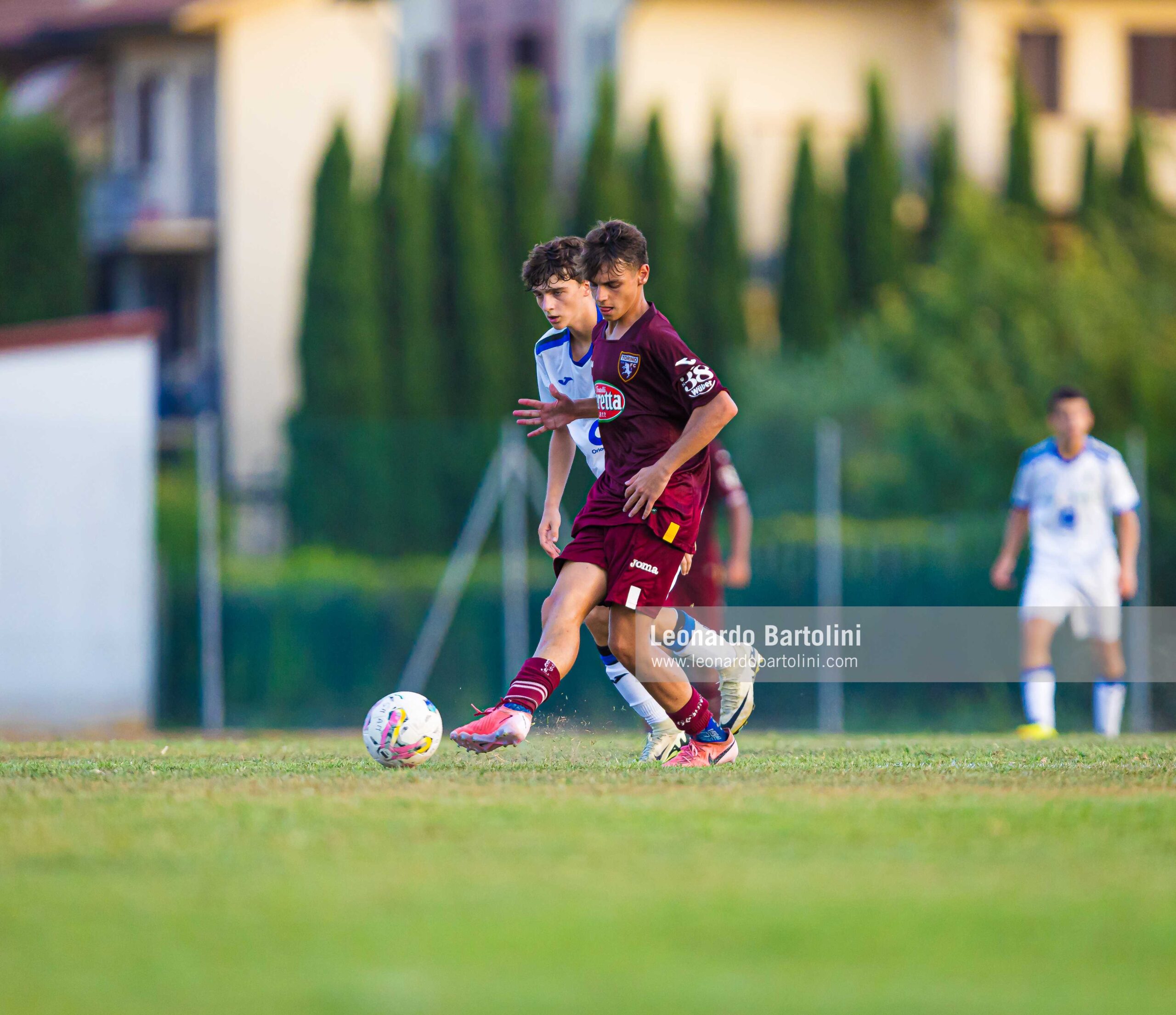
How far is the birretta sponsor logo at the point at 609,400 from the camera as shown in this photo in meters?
7.00

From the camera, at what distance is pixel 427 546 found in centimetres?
2027

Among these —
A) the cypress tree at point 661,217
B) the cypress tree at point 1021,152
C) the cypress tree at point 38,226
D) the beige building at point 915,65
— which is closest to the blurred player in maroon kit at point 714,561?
the cypress tree at point 661,217

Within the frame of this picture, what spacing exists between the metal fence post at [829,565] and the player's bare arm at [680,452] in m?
8.29

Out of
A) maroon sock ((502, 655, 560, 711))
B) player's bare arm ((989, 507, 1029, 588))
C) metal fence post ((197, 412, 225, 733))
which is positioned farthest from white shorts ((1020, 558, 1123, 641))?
metal fence post ((197, 412, 225, 733))

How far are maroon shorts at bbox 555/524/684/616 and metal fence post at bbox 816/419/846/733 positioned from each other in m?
8.12

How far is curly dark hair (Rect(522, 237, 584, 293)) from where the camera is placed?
7.14m

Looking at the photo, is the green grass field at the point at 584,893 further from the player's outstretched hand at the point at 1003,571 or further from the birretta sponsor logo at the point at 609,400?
the player's outstretched hand at the point at 1003,571

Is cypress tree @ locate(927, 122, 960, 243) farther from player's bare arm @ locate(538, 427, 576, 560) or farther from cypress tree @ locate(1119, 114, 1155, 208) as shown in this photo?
player's bare arm @ locate(538, 427, 576, 560)

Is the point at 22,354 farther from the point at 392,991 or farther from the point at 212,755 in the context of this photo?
the point at 392,991

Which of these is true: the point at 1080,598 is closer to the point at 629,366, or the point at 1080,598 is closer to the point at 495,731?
the point at 629,366

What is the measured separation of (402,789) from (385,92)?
81.6 feet

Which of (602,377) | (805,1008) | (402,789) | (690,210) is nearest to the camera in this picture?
(805,1008)

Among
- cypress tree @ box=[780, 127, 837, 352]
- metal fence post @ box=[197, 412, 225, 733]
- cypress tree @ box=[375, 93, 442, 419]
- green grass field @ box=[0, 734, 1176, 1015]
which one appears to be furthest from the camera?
cypress tree @ box=[780, 127, 837, 352]

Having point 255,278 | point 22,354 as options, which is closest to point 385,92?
point 255,278
